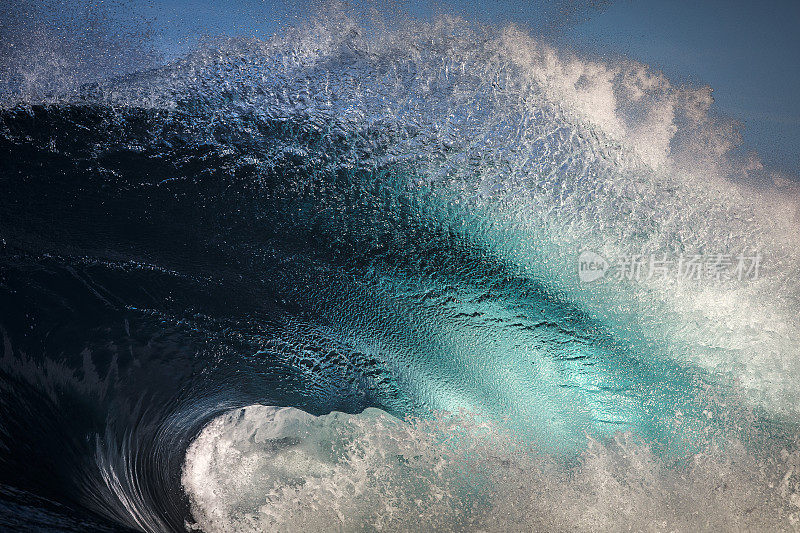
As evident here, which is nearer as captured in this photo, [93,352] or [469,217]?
[93,352]

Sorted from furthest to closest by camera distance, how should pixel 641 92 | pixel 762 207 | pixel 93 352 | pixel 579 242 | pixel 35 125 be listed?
pixel 641 92 < pixel 762 207 < pixel 579 242 < pixel 35 125 < pixel 93 352

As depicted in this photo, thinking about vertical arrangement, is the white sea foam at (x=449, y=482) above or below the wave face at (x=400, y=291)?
below

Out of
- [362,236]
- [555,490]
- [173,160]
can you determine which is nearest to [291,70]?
[173,160]

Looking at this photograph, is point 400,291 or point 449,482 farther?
point 400,291

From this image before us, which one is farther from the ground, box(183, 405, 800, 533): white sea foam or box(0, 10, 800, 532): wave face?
box(0, 10, 800, 532): wave face

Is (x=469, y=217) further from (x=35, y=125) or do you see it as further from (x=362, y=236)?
(x=35, y=125)

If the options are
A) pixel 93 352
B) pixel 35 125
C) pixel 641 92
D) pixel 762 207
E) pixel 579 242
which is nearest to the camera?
pixel 93 352

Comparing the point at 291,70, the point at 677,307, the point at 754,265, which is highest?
the point at 291,70

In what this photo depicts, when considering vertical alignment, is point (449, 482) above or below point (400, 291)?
below
